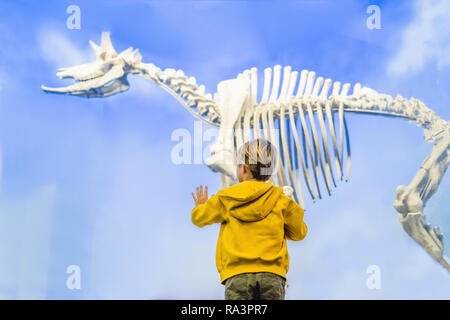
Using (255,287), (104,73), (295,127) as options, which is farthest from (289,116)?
(255,287)

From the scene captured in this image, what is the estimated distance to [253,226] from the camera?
1.14 meters

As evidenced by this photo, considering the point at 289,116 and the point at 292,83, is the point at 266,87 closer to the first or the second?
the point at 292,83

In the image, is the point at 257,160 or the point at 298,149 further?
the point at 298,149

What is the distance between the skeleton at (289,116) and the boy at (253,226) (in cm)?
170

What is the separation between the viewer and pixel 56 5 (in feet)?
13.2

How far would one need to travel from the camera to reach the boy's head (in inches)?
46.4

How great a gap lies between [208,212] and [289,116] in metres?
2.09

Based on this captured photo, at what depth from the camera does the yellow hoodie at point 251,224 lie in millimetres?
1113

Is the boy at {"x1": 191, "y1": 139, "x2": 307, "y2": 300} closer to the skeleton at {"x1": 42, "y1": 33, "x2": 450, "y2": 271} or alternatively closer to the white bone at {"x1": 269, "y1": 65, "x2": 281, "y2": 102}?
the skeleton at {"x1": 42, "y1": 33, "x2": 450, "y2": 271}

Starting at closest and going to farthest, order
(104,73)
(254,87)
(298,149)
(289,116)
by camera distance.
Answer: (298,149) < (289,116) < (254,87) < (104,73)

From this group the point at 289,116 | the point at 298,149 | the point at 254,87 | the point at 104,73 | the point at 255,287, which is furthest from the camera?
the point at 104,73
